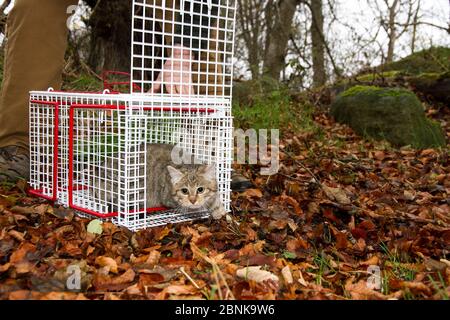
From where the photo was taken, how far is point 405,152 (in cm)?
534

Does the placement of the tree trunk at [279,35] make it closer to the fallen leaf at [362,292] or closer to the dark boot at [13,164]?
the dark boot at [13,164]

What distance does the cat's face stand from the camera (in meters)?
2.85

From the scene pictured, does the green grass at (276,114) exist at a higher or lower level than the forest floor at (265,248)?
higher

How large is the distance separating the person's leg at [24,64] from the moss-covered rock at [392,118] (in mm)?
4328

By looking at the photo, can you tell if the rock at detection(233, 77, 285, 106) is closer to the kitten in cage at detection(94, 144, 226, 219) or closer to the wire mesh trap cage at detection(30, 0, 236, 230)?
the wire mesh trap cage at detection(30, 0, 236, 230)

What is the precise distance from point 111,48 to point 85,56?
2.09ft

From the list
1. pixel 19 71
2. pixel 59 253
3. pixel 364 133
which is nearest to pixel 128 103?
pixel 59 253

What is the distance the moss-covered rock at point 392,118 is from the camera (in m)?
5.98

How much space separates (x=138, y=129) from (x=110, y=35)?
14.9ft

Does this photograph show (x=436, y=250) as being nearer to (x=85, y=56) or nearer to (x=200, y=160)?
(x=200, y=160)

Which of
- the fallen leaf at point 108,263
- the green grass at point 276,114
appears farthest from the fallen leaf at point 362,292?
the green grass at point 276,114

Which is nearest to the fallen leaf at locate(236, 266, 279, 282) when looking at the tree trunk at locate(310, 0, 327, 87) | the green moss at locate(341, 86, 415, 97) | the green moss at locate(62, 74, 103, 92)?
the green moss at locate(62, 74, 103, 92)

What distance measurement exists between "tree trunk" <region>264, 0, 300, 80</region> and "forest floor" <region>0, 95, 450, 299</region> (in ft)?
19.4

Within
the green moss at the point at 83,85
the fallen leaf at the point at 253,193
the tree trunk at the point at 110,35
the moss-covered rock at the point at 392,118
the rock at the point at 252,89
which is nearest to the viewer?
the fallen leaf at the point at 253,193
